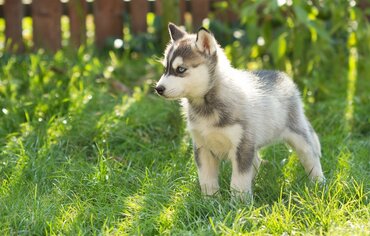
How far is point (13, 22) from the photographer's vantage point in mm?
8406

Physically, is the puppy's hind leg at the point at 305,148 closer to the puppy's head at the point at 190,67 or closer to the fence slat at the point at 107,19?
the puppy's head at the point at 190,67

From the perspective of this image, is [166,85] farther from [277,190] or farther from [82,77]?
[82,77]

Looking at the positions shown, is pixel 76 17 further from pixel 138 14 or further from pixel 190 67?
pixel 190 67

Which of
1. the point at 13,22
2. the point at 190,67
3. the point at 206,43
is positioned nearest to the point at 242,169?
the point at 190,67

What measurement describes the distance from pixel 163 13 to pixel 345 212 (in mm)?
3991

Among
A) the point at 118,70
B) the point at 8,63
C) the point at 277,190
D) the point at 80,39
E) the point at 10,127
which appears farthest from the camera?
the point at 80,39

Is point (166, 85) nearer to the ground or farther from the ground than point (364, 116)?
farther from the ground

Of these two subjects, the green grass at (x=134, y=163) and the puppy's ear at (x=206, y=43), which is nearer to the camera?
the green grass at (x=134, y=163)

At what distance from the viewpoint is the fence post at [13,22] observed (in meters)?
8.36

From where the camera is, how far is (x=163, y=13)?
24.8ft

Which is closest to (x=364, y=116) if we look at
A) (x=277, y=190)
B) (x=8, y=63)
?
(x=277, y=190)

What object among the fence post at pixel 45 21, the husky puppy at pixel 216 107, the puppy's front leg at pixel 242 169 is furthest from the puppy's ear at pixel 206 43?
the fence post at pixel 45 21

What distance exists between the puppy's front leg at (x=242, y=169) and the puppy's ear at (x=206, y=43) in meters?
0.66

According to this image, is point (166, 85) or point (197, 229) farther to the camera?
point (166, 85)
